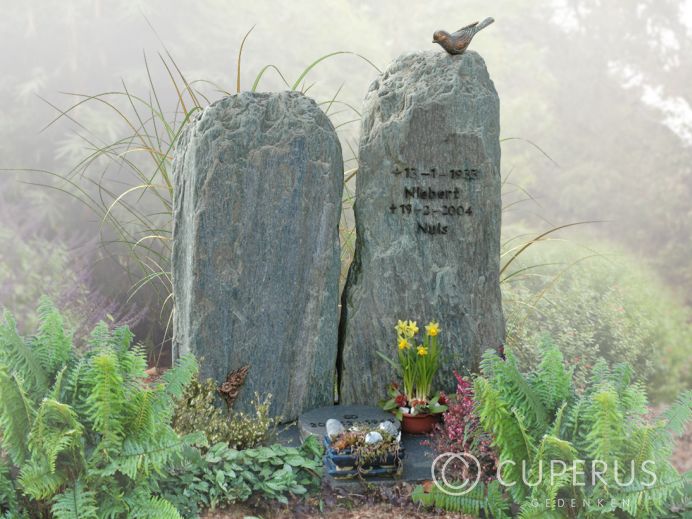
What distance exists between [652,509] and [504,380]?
86 centimetres

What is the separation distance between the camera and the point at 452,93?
4.76 m

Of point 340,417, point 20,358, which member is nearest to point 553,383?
point 340,417

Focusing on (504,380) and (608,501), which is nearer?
(608,501)

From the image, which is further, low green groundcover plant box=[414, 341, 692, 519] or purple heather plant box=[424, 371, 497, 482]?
purple heather plant box=[424, 371, 497, 482]

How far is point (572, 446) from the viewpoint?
A: 3.07m

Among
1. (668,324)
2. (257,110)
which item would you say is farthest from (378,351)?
(668,324)

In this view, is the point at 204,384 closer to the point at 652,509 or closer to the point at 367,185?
the point at 367,185

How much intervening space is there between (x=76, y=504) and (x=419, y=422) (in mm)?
2297

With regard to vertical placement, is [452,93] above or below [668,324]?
above

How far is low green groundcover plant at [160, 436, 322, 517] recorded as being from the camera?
3.53 metres

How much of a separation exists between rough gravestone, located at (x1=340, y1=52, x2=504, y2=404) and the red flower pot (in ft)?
1.26

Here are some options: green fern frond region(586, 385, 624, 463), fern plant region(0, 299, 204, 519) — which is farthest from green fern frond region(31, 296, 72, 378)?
green fern frond region(586, 385, 624, 463)

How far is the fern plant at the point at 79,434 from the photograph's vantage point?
9.84 ft

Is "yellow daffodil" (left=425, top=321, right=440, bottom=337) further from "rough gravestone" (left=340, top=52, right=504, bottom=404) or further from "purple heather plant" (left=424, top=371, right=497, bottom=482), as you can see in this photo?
"purple heather plant" (left=424, top=371, right=497, bottom=482)
